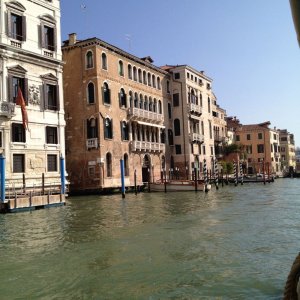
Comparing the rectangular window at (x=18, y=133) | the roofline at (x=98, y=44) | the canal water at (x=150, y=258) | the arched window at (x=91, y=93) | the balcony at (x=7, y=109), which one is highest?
the roofline at (x=98, y=44)

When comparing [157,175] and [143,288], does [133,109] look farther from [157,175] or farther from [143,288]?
[143,288]

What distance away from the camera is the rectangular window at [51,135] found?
63.6 feet

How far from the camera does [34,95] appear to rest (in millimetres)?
18656

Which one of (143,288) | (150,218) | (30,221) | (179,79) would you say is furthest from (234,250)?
(179,79)

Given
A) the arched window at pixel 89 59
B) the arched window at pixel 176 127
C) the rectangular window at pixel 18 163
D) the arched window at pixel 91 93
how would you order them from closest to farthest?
1. the rectangular window at pixel 18 163
2. the arched window at pixel 91 93
3. the arched window at pixel 89 59
4. the arched window at pixel 176 127

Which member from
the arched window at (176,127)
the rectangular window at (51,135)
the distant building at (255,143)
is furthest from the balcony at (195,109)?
the distant building at (255,143)

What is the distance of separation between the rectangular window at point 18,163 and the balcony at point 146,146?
11076 millimetres

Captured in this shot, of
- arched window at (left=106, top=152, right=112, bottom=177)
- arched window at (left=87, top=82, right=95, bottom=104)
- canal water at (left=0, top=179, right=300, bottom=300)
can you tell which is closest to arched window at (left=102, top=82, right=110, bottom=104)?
arched window at (left=87, top=82, right=95, bottom=104)

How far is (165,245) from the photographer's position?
7699 mm

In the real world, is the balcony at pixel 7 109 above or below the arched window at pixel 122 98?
below

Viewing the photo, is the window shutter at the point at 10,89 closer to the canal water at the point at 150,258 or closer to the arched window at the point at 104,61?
the canal water at the point at 150,258

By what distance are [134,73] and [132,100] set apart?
6.89ft

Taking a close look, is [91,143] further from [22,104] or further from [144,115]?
[22,104]

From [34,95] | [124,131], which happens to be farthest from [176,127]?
[34,95]
